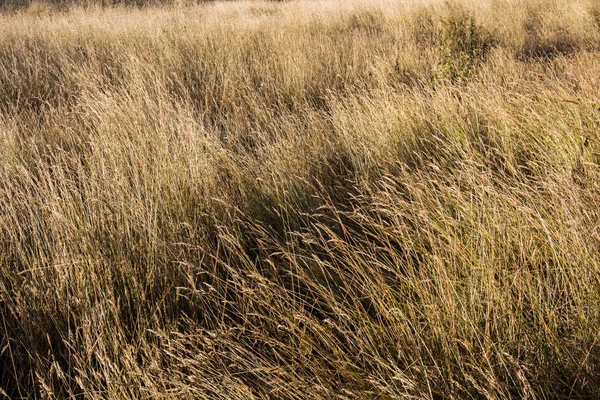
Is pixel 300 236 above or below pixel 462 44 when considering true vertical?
below

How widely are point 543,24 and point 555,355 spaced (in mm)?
7161

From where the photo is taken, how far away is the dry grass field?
131 cm

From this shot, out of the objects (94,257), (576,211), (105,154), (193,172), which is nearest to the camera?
(576,211)

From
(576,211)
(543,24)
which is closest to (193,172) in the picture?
(576,211)

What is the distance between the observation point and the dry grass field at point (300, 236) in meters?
1.31

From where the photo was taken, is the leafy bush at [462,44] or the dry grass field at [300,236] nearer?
the dry grass field at [300,236]

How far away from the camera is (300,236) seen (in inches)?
86.0

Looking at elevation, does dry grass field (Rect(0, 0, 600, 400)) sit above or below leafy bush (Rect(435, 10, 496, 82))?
below

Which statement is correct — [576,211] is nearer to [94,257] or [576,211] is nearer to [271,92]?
[94,257]

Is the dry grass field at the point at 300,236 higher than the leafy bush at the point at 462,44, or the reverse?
the leafy bush at the point at 462,44

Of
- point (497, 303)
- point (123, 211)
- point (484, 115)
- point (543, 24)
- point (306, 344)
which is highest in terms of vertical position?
point (543, 24)

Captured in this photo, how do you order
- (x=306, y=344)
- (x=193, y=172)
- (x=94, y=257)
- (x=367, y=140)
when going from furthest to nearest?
(x=367, y=140) < (x=193, y=172) < (x=94, y=257) < (x=306, y=344)

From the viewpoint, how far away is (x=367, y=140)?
293 centimetres

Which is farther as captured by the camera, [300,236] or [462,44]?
[462,44]
